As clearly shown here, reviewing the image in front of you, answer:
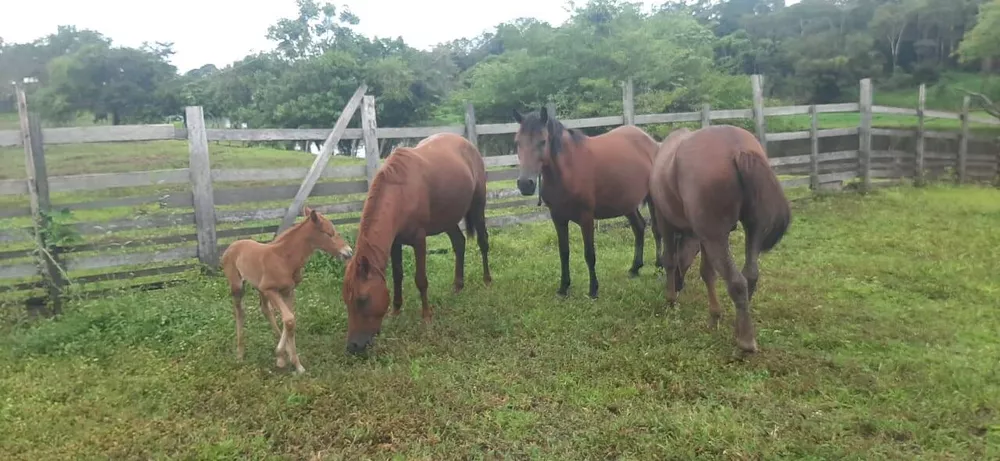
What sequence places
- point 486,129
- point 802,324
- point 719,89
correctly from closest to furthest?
1. point 802,324
2. point 486,129
3. point 719,89

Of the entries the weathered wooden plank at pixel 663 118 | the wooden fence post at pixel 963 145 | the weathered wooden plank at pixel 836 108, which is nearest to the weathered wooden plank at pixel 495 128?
the weathered wooden plank at pixel 663 118

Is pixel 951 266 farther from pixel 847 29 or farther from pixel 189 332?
pixel 847 29

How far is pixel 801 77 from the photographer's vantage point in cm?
3666

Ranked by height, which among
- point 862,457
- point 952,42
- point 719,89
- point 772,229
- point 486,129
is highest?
point 952,42

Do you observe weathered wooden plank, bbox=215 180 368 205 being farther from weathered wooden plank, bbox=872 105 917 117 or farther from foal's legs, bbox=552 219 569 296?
weathered wooden plank, bbox=872 105 917 117

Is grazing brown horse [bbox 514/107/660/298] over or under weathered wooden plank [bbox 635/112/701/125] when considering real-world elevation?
under

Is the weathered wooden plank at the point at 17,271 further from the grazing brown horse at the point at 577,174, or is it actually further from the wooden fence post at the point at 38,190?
the grazing brown horse at the point at 577,174

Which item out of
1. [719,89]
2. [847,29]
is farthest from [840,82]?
[719,89]

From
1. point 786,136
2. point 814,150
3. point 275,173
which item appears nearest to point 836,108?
point 814,150

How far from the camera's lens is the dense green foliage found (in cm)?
2097

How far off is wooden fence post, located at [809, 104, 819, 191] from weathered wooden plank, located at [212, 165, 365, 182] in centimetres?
920

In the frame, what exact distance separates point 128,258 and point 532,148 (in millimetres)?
4326

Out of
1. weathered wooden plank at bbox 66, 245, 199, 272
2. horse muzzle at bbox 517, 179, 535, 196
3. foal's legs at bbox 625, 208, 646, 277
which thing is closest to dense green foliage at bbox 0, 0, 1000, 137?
foal's legs at bbox 625, 208, 646, 277

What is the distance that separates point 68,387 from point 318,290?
2.48 metres
